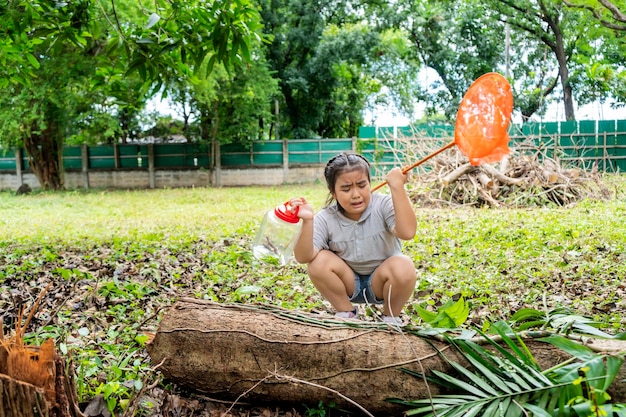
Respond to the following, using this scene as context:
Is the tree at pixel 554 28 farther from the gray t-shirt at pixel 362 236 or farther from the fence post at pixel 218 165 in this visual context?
the gray t-shirt at pixel 362 236

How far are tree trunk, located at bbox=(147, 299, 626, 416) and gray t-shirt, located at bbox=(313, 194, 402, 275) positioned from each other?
68 centimetres

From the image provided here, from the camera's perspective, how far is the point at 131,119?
20.4 m

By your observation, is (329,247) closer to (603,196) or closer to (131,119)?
(603,196)

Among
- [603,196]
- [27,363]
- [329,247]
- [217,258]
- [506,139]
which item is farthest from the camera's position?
[603,196]

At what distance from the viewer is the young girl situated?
2.89 metres

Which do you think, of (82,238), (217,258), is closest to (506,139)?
(217,258)

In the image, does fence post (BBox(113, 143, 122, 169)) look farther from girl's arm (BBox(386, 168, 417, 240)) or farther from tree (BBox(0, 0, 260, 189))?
girl's arm (BBox(386, 168, 417, 240))

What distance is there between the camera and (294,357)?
2242 mm

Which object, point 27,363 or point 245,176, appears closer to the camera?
point 27,363

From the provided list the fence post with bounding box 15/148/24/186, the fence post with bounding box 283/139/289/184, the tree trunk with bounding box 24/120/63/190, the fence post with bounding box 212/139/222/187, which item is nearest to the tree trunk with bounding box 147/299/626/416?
the tree trunk with bounding box 24/120/63/190

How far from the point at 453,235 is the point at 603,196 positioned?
186 inches

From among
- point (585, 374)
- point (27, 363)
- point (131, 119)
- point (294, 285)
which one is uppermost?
point (131, 119)

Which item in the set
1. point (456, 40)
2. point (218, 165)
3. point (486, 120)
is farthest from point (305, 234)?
point (456, 40)

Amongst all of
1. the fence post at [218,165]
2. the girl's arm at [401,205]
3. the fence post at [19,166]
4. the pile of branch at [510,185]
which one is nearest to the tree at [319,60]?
the fence post at [218,165]
